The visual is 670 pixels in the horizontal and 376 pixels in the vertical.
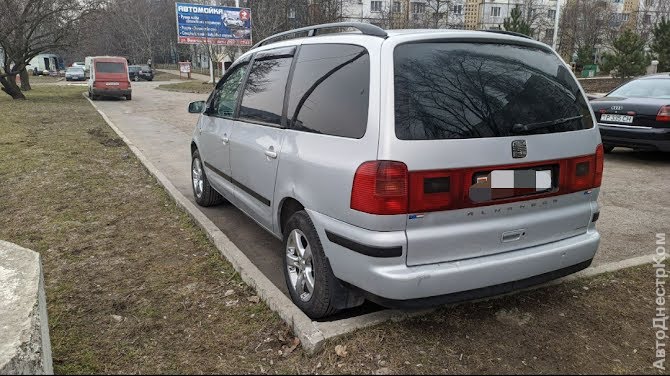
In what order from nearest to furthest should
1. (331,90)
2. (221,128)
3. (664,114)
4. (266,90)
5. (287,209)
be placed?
1. (331,90)
2. (287,209)
3. (266,90)
4. (221,128)
5. (664,114)

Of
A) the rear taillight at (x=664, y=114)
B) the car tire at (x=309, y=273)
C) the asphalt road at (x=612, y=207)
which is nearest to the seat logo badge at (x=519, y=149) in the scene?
the car tire at (x=309, y=273)

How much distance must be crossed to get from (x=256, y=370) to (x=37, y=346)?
1097mm

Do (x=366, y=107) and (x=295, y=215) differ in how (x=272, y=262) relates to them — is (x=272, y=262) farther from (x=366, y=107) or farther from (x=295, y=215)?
(x=366, y=107)

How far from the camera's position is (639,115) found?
787 cm

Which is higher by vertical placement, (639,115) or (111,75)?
(111,75)

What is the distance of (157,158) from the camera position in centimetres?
915

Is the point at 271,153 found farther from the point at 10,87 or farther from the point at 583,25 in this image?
the point at 583,25

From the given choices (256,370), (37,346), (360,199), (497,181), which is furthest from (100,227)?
(497,181)

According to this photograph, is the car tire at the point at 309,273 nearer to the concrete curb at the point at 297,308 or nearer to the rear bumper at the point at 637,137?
the concrete curb at the point at 297,308

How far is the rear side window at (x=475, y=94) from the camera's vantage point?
2.69m

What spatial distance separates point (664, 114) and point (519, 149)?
625cm

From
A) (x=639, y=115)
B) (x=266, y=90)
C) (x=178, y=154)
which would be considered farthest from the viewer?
(x=178, y=154)

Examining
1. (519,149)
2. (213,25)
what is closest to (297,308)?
(519,149)

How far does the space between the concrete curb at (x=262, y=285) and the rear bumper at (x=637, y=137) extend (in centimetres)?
638
